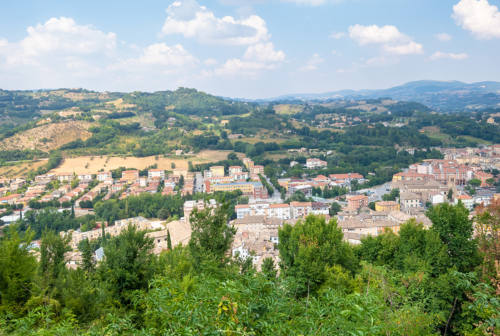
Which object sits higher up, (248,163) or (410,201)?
(248,163)

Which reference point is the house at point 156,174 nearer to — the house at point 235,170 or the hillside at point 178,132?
the hillside at point 178,132

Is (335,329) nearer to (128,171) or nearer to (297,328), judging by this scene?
(297,328)

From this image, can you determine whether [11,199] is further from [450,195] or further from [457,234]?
[450,195]

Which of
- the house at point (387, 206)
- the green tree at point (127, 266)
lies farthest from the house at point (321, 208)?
the green tree at point (127, 266)

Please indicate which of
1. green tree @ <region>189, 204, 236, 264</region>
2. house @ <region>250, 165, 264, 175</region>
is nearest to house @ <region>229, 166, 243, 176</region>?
house @ <region>250, 165, 264, 175</region>

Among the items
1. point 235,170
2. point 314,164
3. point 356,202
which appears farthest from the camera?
point 314,164

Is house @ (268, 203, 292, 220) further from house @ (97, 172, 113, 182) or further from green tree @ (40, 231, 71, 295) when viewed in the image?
green tree @ (40, 231, 71, 295)

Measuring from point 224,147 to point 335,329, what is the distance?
55.8m

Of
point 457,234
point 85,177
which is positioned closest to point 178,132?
point 85,177

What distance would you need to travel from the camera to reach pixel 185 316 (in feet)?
8.62

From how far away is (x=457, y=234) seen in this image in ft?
30.9

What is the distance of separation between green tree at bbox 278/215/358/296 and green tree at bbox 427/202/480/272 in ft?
8.95

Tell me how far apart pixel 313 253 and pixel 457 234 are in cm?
423

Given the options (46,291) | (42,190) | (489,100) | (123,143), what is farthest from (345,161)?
(489,100)
